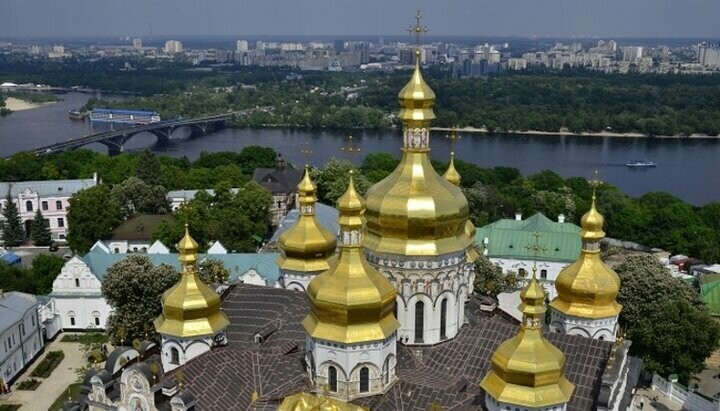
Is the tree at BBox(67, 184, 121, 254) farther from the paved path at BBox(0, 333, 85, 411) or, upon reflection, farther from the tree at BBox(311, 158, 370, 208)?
the tree at BBox(311, 158, 370, 208)

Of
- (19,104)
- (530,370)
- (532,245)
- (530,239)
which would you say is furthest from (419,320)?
(19,104)

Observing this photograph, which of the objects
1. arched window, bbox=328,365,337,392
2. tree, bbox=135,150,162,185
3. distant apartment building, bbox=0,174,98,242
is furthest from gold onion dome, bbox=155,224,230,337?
tree, bbox=135,150,162,185

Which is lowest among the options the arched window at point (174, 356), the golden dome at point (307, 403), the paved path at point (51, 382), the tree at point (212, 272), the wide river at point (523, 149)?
the wide river at point (523, 149)

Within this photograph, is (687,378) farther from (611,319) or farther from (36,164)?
(36,164)

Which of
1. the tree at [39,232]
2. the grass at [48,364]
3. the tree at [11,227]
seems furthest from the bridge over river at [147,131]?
the grass at [48,364]

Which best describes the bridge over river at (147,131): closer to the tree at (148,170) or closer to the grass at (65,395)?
the tree at (148,170)

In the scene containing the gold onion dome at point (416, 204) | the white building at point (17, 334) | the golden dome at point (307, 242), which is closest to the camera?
the gold onion dome at point (416, 204)

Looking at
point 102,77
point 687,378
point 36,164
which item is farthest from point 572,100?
point 102,77
